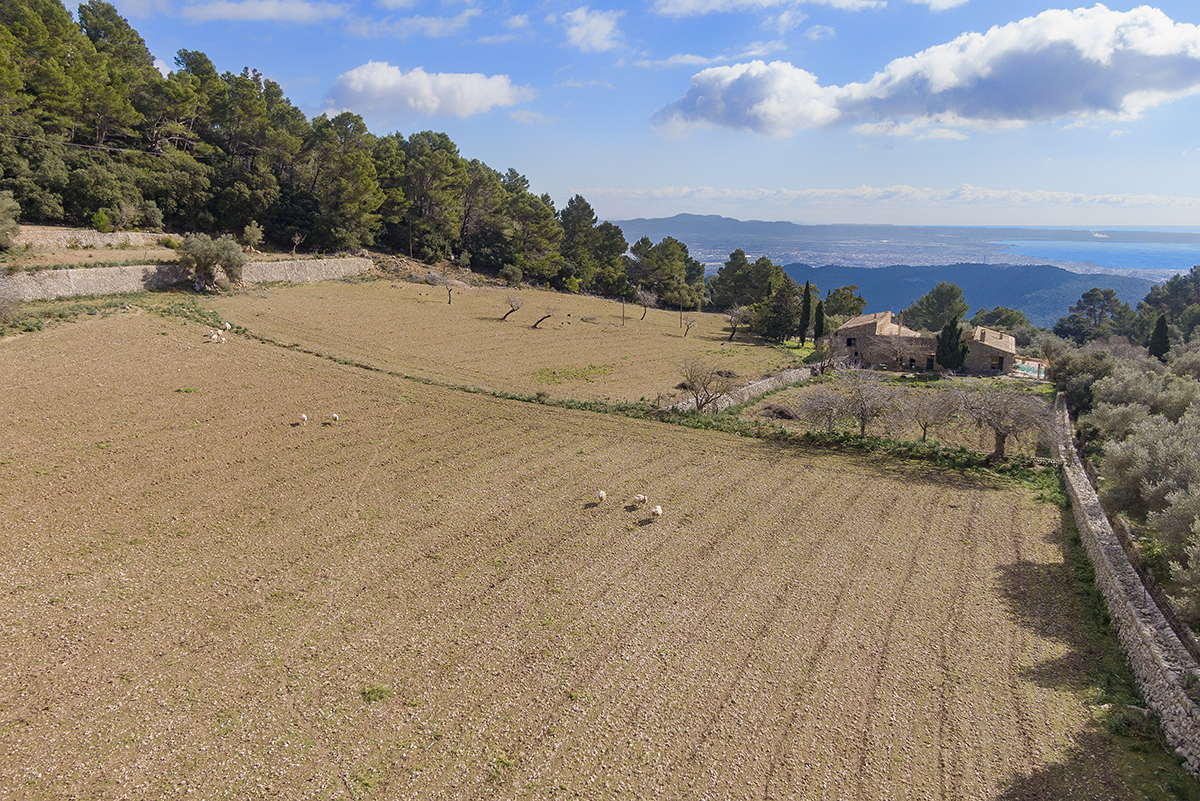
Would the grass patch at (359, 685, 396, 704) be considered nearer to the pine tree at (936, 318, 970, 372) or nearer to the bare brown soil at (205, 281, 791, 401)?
the bare brown soil at (205, 281, 791, 401)

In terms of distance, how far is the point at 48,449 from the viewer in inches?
667

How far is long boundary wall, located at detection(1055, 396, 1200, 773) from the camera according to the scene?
9.07m

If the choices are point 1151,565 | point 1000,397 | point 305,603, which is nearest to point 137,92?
point 305,603

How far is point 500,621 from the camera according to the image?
1168 centimetres

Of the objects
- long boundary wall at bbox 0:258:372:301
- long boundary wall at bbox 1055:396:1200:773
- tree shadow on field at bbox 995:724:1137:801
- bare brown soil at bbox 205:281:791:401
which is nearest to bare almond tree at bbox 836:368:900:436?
long boundary wall at bbox 1055:396:1200:773

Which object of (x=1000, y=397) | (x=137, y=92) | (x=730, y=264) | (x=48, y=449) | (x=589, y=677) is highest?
(x=137, y=92)

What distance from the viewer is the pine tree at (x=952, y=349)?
44688mm

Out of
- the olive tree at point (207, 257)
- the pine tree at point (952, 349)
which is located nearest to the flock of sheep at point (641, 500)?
the olive tree at point (207, 257)

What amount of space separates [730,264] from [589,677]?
7658 cm

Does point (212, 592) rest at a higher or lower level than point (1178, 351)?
Result: lower

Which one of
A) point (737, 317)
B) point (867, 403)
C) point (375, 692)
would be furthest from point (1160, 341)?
point (375, 692)

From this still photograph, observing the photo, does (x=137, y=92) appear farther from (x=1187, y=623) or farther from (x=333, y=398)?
(x=1187, y=623)

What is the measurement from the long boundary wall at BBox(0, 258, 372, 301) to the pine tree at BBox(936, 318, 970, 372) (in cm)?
5310

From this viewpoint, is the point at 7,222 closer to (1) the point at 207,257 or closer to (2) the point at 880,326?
(1) the point at 207,257
